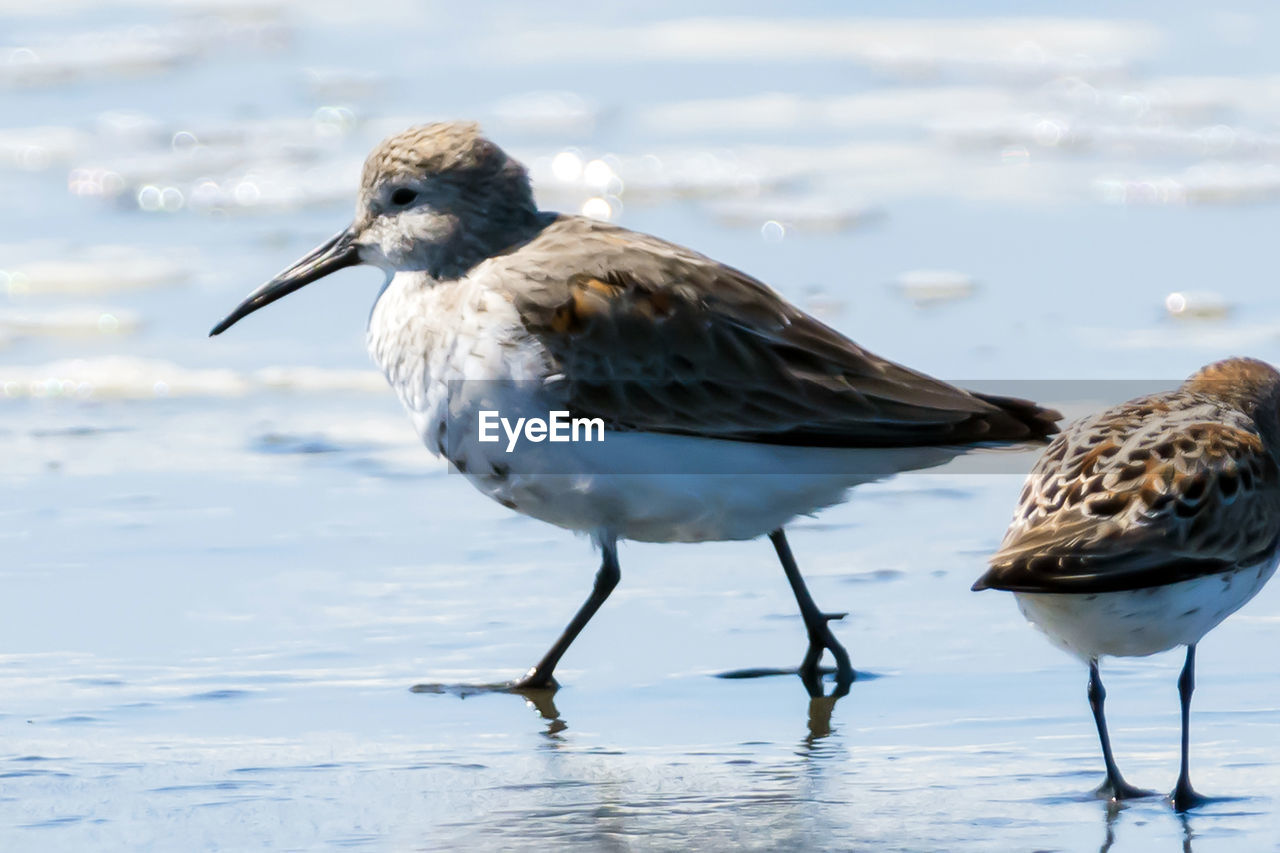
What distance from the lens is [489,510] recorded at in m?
6.95

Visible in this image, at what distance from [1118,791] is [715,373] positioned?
163cm

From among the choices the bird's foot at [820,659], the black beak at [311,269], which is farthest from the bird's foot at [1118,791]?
the black beak at [311,269]

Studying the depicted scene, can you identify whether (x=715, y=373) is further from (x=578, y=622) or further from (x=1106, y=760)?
(x=1106, y=760)

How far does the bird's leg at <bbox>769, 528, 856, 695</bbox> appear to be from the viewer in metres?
5.51

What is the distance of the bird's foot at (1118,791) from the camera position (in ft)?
14.8

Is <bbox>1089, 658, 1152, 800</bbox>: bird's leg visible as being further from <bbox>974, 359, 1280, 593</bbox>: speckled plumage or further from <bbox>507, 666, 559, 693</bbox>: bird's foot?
<bbox>507, 666, 559, 693</bbox>: bird's foot

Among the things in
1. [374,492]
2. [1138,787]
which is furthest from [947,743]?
[374,492]

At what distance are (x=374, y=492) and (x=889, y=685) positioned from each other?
7.27 feet

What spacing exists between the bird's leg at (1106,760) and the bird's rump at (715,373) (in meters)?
1.03

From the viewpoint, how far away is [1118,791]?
4.51m

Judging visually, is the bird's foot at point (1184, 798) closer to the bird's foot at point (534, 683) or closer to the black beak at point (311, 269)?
the bird's foot at point (534, 683)

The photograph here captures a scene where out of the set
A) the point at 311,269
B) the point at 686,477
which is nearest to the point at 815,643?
the point at 686,477

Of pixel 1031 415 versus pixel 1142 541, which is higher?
pixel 1142 541

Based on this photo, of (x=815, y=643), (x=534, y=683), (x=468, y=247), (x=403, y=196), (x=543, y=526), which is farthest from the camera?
(x=543, y=526)
